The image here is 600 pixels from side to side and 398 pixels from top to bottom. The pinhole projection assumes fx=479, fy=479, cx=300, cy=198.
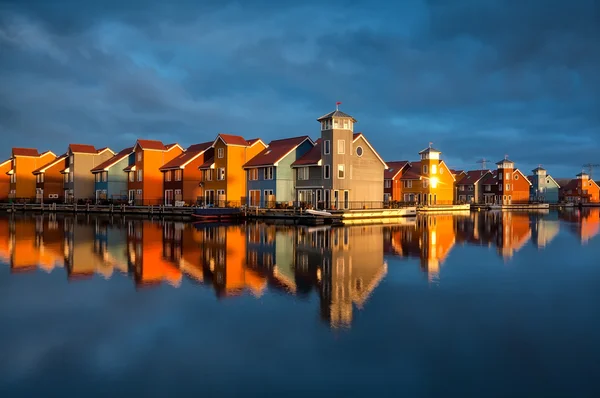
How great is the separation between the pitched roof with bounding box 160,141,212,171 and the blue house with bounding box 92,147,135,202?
8.58 meters

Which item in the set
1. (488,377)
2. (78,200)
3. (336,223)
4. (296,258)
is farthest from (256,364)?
(78,200)

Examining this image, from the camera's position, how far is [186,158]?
61062 millimetres

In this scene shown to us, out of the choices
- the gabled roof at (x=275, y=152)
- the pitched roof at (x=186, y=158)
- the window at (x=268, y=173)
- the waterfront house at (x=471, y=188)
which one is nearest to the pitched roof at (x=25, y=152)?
the pitched roof at (x=186, y=158)

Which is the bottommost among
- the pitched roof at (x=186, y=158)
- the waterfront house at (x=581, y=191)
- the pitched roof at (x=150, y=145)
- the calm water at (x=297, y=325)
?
the calm water at (x=297, y=325)

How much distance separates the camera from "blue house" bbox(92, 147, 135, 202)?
6800 cm

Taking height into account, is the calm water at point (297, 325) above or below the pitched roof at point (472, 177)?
below

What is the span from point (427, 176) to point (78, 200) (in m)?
52.8

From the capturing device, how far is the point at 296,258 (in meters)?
21.8

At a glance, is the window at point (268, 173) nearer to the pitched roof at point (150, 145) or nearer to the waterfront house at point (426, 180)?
the pitched roof at point (150, 145)

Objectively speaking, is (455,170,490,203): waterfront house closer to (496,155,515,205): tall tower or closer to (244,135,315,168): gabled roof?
(496,155,515,205): tall tower

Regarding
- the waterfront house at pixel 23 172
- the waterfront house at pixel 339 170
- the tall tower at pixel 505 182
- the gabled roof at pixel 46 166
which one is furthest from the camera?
the tall tower at pixel 505 182

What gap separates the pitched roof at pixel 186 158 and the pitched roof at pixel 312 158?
14642mm

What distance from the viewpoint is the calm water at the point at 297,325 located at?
8.66m

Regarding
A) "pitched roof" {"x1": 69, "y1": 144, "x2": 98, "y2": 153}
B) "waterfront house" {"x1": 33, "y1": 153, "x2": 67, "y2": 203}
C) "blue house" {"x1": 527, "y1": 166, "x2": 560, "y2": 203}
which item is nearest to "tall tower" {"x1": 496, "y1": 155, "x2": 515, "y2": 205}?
"blue house" {"x1": 527, "y1": 166, "x2": 560, "y2": 203}
